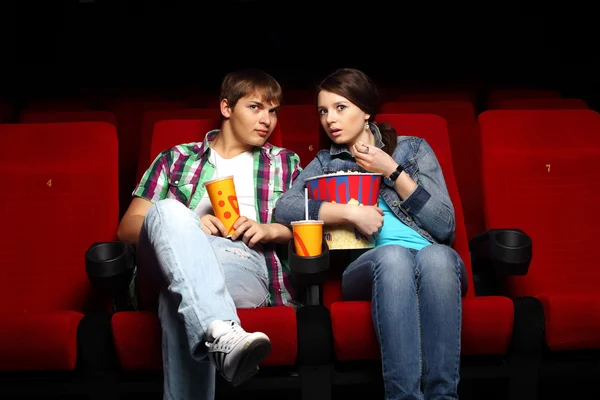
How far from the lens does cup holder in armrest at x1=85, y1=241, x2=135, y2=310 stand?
3.00ft

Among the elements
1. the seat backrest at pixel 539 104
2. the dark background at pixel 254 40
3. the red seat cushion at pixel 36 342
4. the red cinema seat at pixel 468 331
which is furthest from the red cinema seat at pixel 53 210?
the dark background at pixel 254 40

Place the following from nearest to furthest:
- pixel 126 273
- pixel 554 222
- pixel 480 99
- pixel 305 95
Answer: pixel 126 273 < pixel 554 222 < pixel 305 95 < pixel 480 99

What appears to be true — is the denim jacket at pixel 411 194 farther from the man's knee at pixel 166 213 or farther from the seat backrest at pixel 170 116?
the seat backrest at pixel 170 116

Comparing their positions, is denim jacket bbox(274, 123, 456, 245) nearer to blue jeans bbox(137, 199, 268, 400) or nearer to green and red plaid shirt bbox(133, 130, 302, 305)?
green and red plaid shirt bbox(133, 130, 302, 305)

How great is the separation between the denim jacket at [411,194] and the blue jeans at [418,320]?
0.38ft

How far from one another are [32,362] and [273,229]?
1.34 feet

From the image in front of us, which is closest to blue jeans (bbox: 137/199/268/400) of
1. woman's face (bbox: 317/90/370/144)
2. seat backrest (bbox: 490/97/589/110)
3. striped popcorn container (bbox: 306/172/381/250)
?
striped popcorn container (bbox: 306/172/381/250)

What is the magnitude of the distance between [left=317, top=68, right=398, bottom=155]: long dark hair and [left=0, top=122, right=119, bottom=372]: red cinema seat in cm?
42

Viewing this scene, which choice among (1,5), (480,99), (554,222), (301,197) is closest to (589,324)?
(554,222)

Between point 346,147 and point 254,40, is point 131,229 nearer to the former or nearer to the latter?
point 346,147

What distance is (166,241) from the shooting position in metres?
0.84

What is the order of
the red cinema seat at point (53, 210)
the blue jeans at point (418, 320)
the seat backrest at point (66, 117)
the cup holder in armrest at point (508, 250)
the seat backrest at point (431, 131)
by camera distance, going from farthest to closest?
the seat backrest at point (66, 117)
the seat backrest at point (431, 131)
the red cinema seat at point (53, 210)
the cup holder in armrest at point (508, 250)
the blue jeans at point (418, 320)

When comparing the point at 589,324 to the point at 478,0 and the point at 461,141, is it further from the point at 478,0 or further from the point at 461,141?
the point at 478,0

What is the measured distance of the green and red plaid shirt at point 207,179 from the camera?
113cm
